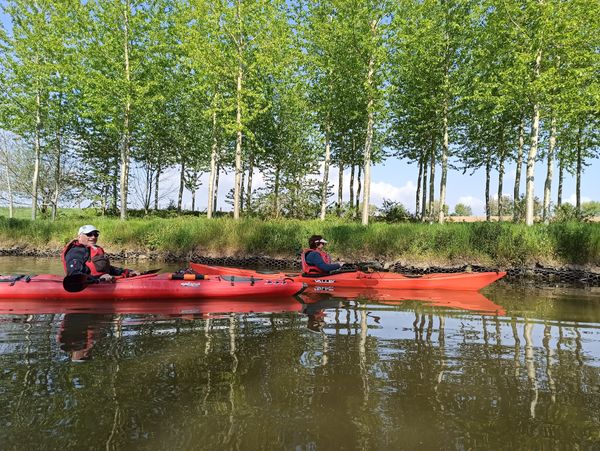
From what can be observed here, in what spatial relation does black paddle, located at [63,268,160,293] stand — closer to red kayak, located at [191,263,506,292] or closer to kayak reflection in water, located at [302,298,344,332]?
red kayak, located at [191,263,506,292]

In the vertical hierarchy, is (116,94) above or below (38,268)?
above

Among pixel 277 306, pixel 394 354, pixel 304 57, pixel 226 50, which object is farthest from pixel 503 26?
pixel 394 354

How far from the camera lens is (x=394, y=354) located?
517cm

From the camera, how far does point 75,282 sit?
7.90 metres

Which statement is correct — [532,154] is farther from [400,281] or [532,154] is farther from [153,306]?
[153,306]

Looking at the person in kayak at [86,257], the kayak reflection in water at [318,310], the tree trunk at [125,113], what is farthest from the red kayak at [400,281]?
the tree trunk at [125,113]

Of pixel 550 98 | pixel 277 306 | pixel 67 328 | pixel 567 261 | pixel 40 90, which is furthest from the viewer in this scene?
pixel 40 90

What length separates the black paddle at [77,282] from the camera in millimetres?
7844

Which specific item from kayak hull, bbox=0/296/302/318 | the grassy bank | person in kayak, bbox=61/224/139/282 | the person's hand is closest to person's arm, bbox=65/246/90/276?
person in kayak, bbox=61/224/139/282

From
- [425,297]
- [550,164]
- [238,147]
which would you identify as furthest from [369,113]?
[425,297]

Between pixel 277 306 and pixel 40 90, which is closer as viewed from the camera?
pixel 277 306

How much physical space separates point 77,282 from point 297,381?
5675 millimetres

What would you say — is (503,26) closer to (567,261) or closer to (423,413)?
(567,261)

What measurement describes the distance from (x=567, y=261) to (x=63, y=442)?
46.6 ft
